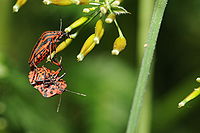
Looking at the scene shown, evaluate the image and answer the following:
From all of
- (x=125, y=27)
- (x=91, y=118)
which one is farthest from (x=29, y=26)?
(x=91, y=118)

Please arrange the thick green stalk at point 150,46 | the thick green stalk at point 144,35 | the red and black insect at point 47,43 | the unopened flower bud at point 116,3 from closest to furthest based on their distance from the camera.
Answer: the thick green stalk at point 150,46
the unopened flower bud at point 116,3
the red and black insect at point 47,43
the thick green stalk at point 144,35

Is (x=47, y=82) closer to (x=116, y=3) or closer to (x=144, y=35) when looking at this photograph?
(x=116, y=3)

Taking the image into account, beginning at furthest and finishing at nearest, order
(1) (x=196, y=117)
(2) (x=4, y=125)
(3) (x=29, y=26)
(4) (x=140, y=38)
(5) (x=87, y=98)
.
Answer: (3) (x=29, y=26) → (1) (x=196, y=117) → (5) (x=87, y=98) → (2) (x=4, y=125) → (4) (x=140, y=38)

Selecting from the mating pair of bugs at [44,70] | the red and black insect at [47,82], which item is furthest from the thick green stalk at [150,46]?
the red and black insect at [47,82]

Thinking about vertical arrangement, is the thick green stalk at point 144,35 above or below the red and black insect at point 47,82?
above

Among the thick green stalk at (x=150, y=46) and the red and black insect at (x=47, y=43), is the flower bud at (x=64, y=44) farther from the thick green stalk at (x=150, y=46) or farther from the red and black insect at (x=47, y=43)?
the thick green stalk at (x=150, y=46)

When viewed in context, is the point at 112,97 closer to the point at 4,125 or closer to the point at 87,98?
the point at 87,98

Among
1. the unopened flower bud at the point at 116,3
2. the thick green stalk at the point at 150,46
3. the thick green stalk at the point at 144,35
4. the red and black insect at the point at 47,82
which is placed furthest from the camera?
the thick green stalk at the point at 144,35
